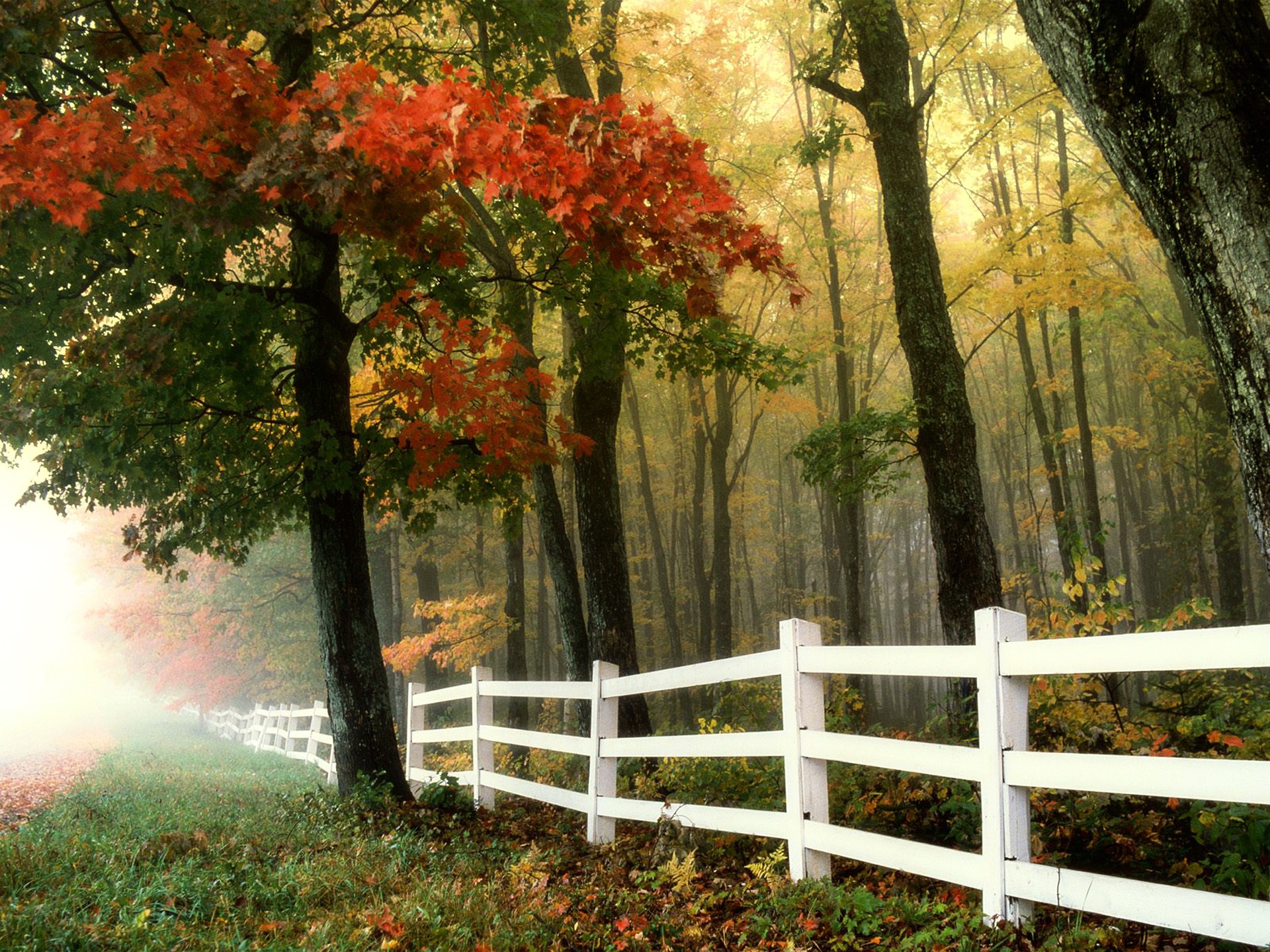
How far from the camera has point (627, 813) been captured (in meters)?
6.41

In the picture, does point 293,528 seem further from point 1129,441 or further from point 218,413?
point 1129,441

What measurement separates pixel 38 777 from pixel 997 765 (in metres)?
16.6

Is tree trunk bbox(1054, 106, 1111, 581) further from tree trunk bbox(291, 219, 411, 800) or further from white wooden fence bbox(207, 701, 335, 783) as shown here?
white wooden fence bbox(207, 701, 335, 783)

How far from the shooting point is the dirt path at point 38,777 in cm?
918

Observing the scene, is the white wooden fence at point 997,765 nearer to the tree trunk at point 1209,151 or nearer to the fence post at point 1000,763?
the fence post at point 1000,763

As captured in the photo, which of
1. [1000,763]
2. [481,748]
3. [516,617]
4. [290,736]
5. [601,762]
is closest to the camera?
[1000,763]

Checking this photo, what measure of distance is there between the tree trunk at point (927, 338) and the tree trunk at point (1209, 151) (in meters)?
5.32

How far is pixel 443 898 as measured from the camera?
169 inches

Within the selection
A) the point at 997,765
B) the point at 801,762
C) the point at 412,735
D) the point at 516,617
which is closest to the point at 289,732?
the point at 516,617

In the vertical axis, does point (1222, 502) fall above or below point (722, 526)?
below

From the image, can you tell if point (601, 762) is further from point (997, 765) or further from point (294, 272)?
point (294, 272)

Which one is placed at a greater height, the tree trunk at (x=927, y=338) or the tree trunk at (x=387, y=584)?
the tree trunk at (x=927, y=338)

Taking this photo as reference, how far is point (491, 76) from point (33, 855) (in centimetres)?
848

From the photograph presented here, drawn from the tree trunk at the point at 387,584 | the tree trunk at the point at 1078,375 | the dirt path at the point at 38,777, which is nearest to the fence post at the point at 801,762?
the dirt path at the point at 38,777
